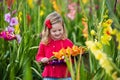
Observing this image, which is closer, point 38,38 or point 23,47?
point 23,47

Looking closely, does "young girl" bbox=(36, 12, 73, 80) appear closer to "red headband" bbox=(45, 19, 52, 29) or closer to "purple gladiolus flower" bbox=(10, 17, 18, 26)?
"red headband" bbox=(45, 19, 52, 29)

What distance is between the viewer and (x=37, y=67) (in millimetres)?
3859

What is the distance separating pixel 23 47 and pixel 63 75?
36.1 inches

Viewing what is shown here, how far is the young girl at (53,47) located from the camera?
9.86ft

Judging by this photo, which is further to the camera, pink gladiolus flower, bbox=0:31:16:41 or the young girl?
pink gladiolus flower, bbox=0:31:16:41

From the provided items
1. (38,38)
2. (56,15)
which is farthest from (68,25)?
(56,15)

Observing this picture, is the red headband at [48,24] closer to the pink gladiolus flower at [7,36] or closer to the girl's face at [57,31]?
the girl's face at [57,31]

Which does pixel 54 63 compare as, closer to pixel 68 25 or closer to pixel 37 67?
pixel 37 67

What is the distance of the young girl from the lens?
3006 mm

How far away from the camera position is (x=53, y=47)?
304 centimetres

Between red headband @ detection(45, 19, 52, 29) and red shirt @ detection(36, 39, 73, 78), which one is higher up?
red headband @ detection(45, 19, 52, 29)

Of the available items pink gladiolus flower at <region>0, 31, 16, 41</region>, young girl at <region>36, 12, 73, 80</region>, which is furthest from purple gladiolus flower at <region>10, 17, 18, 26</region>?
young girl at <region>36, 12, 73, 80</region>

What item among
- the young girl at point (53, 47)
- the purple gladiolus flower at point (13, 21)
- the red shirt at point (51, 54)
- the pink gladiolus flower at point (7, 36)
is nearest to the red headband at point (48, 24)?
the young girl at point (53, 47)

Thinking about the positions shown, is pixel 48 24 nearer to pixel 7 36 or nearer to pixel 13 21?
pixel 7 36
